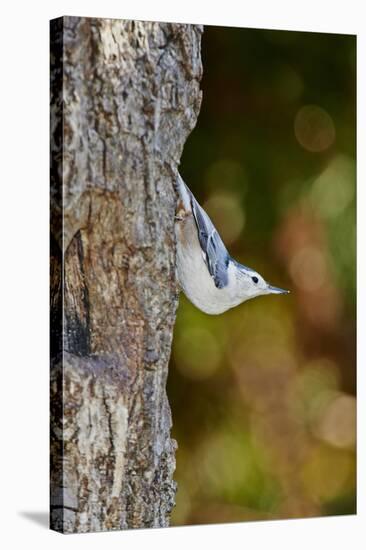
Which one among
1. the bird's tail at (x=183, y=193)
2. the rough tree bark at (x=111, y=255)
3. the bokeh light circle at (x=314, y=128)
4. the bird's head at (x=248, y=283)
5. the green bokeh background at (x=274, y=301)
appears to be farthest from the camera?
the bokeh light circle at (x=314, y=128)

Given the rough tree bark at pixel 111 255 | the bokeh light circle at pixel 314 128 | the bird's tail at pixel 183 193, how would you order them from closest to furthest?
the rough tree bark at pixel 111 255
the bird's tail at pixel 183 193
the bokeh light circle at pixel 314 128

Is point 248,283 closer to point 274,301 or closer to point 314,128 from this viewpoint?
point 274,301

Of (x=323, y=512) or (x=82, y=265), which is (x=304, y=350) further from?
(x=82, y=265)

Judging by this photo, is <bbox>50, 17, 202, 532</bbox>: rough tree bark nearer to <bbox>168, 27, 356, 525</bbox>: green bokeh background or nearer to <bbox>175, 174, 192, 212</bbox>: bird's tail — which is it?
<bbox>175, 174, 192, 212</bbox>: bird's tail

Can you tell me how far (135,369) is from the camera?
18.5 feet

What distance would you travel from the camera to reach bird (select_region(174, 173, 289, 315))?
576 centimetres

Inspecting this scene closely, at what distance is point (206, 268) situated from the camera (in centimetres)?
586

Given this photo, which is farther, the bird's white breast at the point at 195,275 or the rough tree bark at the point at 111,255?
the bird's white breast at the point at 195,275

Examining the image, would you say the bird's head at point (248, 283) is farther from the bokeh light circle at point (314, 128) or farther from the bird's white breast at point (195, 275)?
the bokeh light circle at point (314, 128)

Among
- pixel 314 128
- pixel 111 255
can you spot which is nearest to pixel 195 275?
pixel 111 255

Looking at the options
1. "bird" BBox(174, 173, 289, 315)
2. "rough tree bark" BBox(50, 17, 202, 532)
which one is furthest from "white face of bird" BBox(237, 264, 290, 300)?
"rough tree bark" BBox(50, 17, 202, 532)

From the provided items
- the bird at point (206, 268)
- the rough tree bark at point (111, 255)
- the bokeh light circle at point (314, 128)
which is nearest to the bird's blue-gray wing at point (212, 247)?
the bird at point (206, 268)

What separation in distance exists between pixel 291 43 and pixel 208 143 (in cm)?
60

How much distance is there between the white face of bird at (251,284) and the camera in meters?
6.02
